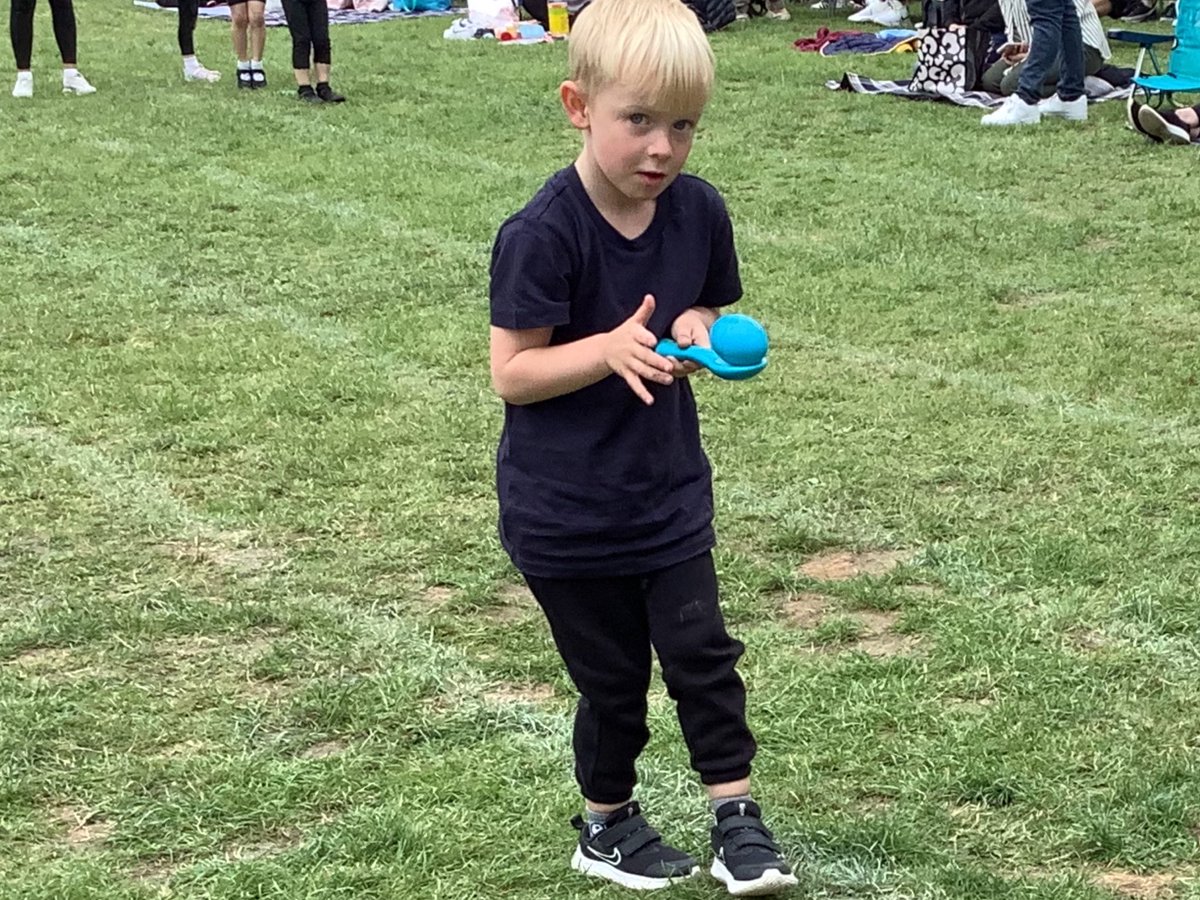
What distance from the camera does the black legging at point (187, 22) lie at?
44.0 ft

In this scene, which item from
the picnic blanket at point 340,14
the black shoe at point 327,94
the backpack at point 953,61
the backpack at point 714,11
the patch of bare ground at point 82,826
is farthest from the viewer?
the picnic blanket at point 340,14

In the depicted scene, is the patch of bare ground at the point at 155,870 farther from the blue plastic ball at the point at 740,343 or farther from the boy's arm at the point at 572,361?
the blue plastic ball at the point at 740,343

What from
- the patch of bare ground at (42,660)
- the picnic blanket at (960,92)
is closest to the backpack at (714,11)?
the picnic blanket at (960,92)

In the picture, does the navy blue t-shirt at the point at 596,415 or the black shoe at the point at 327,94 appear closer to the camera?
the navy blue t-shirt at the point at 596,415

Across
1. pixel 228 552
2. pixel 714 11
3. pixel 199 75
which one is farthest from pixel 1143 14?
pixel 228 552

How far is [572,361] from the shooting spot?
2703 millimetres

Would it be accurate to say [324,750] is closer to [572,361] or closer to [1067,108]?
[572,361]

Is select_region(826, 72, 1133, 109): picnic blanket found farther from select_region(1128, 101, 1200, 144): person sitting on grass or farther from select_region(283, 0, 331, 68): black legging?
select_region(283, 0, 331, 68): black legging

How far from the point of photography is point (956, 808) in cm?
334

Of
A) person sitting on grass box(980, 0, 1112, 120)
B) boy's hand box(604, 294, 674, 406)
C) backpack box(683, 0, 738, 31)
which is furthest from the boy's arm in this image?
backpack box(683, 0, 738, 31)

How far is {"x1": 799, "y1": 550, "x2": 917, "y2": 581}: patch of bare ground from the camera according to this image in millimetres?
4555

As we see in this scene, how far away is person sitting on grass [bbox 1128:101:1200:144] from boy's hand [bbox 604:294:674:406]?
8.55 meters

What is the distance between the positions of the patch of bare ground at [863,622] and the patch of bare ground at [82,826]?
176 centimetres

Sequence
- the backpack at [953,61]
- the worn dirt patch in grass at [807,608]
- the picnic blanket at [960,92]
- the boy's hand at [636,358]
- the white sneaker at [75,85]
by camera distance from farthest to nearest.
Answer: the white sneaker at [75,85], the backpack at [953,61], the picnic blanket at [960,92], the worn dirt patch in grass at [807,608], the boy's hand at [636,358]
